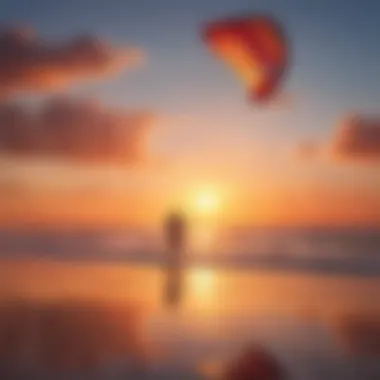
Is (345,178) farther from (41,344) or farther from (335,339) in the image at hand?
(41,344)

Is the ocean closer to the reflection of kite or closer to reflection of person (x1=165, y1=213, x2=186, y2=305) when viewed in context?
reflection of person (x1=165, y1=213, x2=186, y2=305)

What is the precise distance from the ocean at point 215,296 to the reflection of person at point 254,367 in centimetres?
2

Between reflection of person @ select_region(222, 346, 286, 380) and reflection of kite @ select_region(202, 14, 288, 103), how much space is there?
1.76 ft

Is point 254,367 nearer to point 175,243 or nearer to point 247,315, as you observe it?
point 247,315

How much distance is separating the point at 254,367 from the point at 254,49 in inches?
26.6

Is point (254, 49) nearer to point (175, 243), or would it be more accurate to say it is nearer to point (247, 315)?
point (175, 243)

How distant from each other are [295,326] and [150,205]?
0.40 meters

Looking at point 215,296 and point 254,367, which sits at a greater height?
point 215,296

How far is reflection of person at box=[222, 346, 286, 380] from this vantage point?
5.31 ft

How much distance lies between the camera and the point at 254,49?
5.44 feet

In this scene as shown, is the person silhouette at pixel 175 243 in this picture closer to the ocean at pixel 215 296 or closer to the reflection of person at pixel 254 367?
the ocean at pixel 215 296

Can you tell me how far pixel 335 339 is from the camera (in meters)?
1.63

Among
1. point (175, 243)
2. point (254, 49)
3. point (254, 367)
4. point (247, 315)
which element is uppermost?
point (254, 49)

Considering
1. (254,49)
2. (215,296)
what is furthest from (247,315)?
(254,49)
